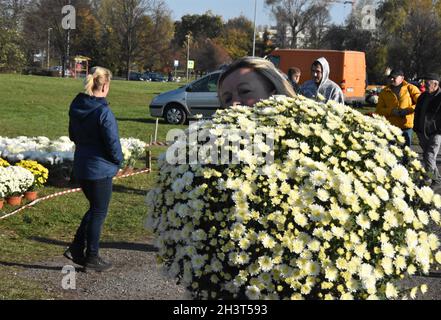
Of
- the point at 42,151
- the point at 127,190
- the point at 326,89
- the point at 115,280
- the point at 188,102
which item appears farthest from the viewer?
the point at 188,102

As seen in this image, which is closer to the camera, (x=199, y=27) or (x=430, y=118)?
(x=430, y=118)

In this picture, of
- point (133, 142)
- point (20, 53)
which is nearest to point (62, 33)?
point (20, 53)

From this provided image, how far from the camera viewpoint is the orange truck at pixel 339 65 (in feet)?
101

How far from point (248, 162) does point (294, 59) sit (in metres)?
30.2

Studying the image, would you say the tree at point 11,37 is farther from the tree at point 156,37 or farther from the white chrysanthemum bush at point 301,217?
the white chrysanthemum bush at point 301,217

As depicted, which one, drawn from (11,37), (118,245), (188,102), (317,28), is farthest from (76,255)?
(317,28)

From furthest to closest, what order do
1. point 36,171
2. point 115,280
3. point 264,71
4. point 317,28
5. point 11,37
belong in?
point 317,28
point 11,37
point 36,171
point 115,280
point 264,71

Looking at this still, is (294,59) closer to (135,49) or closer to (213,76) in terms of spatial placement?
(213,76)

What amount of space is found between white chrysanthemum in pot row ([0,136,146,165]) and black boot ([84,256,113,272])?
4.09 m

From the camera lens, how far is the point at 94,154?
5.82 meters

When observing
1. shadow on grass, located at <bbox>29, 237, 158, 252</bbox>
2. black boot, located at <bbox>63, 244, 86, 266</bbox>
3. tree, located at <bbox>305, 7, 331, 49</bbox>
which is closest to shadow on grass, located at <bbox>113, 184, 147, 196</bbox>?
shadow on grass, located at <bbox>29, 237, 158, 252</bbox>

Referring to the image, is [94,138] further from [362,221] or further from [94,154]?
[362,221]

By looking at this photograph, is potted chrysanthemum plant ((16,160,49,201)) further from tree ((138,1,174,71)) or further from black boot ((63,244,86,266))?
tree ((138,1,174,71))

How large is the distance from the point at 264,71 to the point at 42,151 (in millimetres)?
7737
